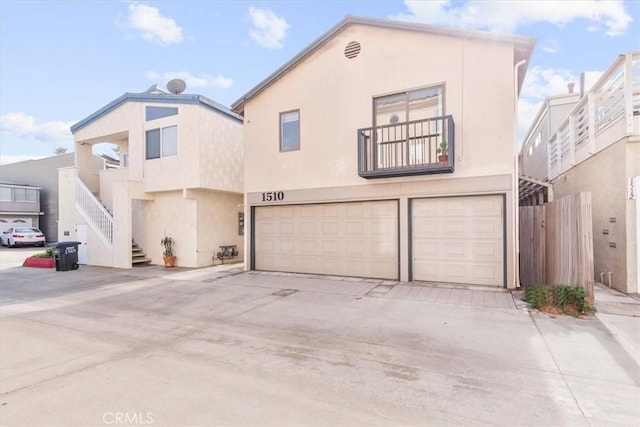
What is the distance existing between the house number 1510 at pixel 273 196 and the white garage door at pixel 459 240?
4299 mm

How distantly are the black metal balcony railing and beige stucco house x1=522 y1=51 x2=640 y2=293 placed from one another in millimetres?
3400

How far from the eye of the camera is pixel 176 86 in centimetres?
1455

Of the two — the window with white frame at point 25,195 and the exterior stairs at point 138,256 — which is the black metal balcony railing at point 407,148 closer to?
the exterior stairs at point 138,256

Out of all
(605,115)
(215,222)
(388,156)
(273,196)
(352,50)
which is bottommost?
(215,222)

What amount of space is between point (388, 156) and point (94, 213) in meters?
12.3

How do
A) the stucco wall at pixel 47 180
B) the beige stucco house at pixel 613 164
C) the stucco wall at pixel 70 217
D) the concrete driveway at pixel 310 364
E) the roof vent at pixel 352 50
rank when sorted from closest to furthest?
the concrete driveway at pixel 310 364 → the beige stucco house at pixel 613 164 → the roof vent at pixel 352 50 → the stucco wall at pixel 70 217 → the stucco wall at pixel 47 180

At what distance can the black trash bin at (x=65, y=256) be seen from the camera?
12.5 metres

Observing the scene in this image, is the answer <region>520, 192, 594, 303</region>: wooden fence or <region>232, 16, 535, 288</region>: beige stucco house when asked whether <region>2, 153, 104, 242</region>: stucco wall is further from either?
<region>520, 192, 594, 303</region>: wooden fence

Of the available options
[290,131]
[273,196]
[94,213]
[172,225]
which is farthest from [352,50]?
[94,213]

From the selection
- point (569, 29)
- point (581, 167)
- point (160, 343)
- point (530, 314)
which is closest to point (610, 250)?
point (581, 167)

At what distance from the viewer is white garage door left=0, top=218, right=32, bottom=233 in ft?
87.0

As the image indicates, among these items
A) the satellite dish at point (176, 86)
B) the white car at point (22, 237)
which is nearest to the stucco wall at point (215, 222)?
the satellite dish at point (176, 86)

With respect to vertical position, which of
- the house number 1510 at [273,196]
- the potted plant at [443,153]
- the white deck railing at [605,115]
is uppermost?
the white deck railing at [605,115]

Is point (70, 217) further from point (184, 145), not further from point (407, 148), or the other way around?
point (407, 148)
